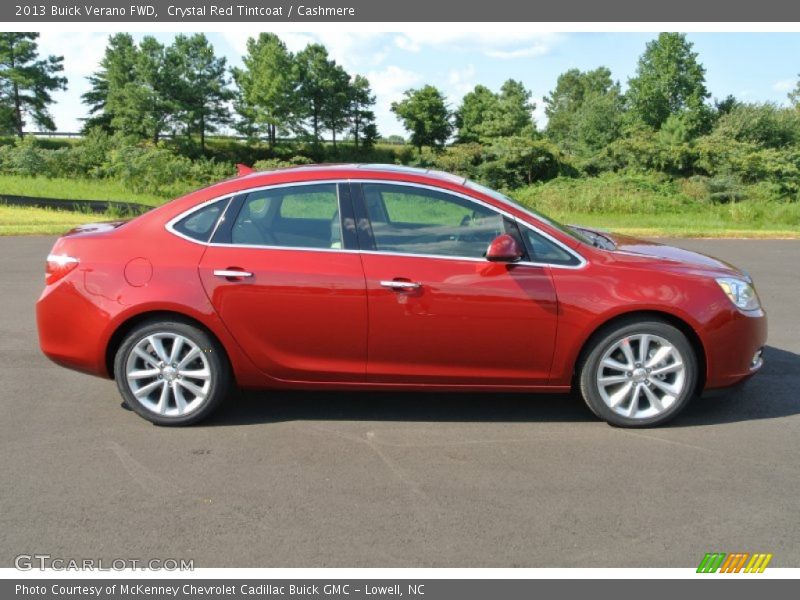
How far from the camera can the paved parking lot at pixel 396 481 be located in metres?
3.38

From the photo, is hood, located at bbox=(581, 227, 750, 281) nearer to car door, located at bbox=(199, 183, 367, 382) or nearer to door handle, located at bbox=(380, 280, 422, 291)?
door handle, located at bbox=(380, 280, 422, 291)

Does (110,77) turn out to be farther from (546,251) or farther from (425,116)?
(546,251)

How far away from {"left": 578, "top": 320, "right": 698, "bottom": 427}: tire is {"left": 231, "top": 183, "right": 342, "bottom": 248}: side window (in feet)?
6.08

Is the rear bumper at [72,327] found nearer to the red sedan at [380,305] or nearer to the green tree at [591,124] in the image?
the red sedan at [380,305]

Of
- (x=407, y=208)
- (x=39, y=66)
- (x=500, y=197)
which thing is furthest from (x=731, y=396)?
(x=39, y=66)

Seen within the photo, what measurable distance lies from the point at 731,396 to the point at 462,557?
3033mm

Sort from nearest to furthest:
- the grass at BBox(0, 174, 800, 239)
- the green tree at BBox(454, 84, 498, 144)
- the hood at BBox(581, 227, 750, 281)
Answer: the hood at BBox(581, 227, 750, 281), the grass at BBox(0, 174, 800, 239), the green tree at BBox(454, 84, 498, 144)

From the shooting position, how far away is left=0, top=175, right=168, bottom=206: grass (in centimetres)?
2931

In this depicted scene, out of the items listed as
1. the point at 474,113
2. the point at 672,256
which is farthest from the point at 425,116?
the point at 672,256

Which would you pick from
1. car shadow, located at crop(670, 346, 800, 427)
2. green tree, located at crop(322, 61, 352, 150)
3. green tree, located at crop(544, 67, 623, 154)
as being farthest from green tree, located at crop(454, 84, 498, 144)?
car shadow, located at crop(670, 346, 800, 427)

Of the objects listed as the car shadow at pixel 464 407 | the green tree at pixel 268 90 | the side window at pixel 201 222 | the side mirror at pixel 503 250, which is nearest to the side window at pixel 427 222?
the side mirror at pixel 503 250

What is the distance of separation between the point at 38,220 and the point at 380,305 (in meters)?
15.9

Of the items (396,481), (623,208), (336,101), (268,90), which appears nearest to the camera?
(396,481)

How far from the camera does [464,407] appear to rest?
516cm
